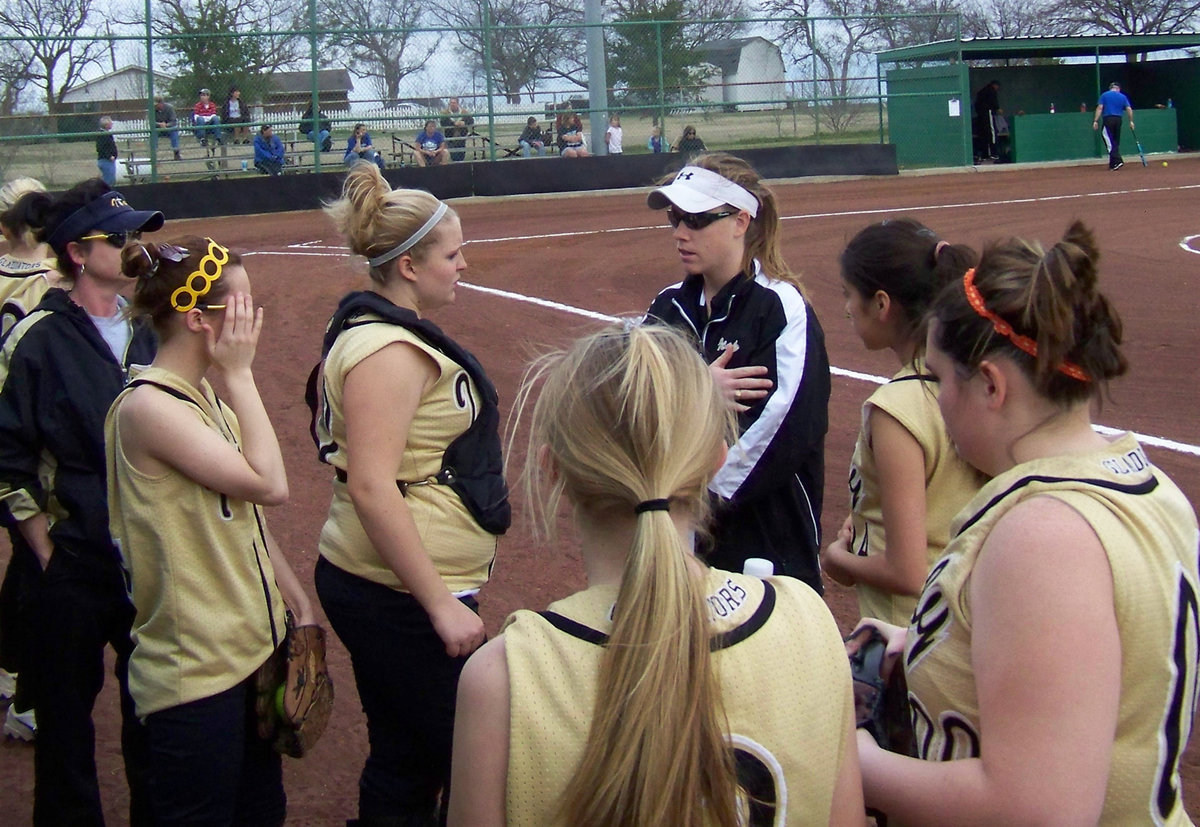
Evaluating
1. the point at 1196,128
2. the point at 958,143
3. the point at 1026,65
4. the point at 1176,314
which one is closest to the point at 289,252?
the point at 1176,314

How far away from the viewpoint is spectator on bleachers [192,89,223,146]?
73.0 ft

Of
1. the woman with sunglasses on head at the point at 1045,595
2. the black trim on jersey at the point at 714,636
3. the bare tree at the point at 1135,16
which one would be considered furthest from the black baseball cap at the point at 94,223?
the bare tree at the point at 1135,16

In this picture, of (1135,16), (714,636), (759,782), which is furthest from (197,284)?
(1135,16)

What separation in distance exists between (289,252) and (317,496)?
30.4ft

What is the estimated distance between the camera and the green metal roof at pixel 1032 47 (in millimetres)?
27703

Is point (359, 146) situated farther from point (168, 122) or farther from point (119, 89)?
point (119, 89)

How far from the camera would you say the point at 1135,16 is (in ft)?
153

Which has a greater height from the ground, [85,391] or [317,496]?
[85,391]

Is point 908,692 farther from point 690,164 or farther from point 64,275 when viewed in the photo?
point 64,275

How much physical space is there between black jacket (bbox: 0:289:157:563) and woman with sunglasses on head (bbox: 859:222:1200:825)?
8.10 ft

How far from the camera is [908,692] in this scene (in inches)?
78.3

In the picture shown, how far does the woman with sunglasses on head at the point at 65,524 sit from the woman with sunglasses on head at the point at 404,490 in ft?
2.42

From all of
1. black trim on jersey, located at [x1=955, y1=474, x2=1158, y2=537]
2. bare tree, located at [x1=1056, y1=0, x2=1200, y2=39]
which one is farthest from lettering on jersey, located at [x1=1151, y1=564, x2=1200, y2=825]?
bare tree, located at [x1=1056, y1=0, x2=1200, y2=39]

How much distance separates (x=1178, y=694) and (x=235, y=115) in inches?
915
